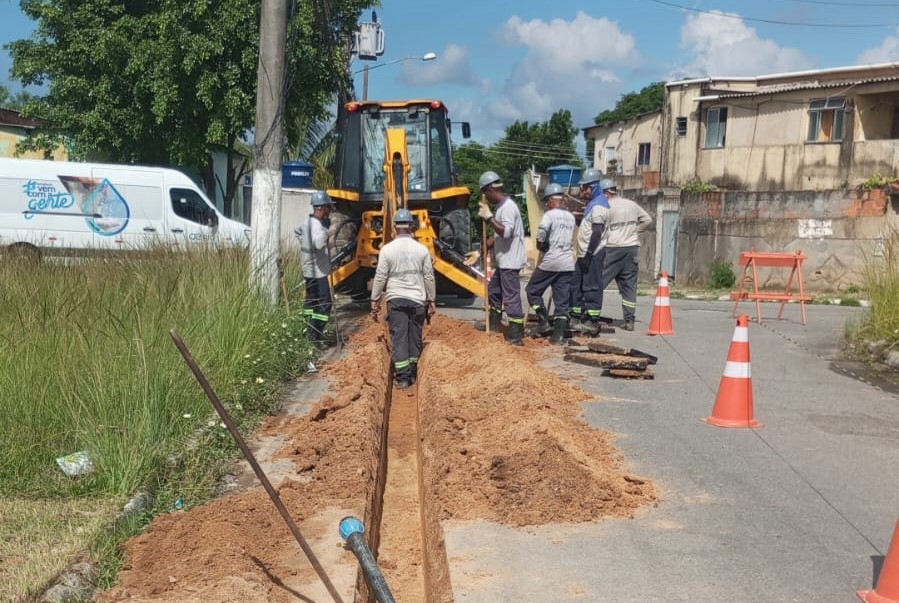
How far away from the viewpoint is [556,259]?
1032 centimetres

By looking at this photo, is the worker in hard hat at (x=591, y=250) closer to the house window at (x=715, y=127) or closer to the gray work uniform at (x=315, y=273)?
the gray work uniform at (x=315, y=273)

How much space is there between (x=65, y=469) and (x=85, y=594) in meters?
1.48

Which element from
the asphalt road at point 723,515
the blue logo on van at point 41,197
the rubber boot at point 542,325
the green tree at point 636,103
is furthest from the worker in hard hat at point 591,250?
the green tree at point 636,103

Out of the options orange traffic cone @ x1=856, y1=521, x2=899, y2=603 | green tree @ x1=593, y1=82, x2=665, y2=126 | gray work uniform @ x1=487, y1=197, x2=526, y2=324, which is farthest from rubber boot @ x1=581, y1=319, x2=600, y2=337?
green tree @ x1=593, y1=82, x2=665, y2=126

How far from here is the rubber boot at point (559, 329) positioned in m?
10.7

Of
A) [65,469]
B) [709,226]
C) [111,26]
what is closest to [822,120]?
[709,226]

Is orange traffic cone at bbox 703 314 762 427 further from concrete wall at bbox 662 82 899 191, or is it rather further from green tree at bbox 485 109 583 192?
green tree at bbox 485 109 583 192

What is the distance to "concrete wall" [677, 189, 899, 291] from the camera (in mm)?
21828

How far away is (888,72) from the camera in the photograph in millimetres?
27328

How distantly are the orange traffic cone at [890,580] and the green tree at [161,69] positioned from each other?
1760 centimetres

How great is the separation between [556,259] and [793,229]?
14.9 m

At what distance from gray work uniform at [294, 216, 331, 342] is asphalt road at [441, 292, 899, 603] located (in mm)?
3324

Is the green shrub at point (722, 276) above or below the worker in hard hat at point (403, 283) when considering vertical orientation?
below

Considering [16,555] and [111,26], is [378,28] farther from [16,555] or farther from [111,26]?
[16,555]
